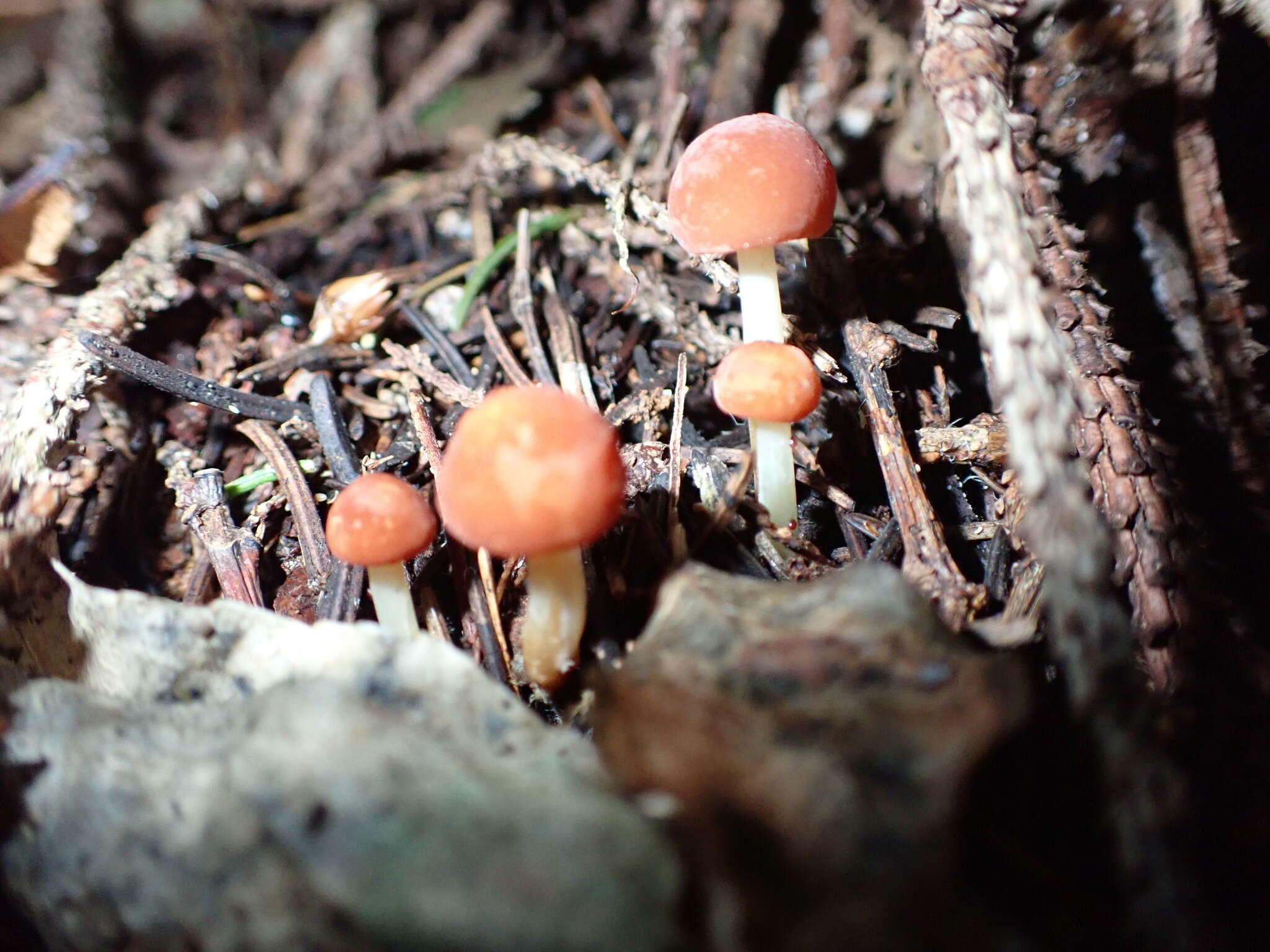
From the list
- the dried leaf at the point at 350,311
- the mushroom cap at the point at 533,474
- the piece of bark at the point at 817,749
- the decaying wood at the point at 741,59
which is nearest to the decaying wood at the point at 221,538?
the dried leaf at the point at 350,311

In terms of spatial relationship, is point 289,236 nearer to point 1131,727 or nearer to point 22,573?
point 22,573

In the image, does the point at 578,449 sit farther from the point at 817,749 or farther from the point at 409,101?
the point at 409,101

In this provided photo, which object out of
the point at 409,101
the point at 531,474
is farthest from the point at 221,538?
the point at 409,101

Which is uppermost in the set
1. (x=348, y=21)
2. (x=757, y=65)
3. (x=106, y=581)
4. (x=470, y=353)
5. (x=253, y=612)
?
(x=348, y=21)

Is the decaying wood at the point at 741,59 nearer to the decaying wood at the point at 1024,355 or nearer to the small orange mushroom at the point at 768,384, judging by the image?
the decaying wood at the point at 1024,355

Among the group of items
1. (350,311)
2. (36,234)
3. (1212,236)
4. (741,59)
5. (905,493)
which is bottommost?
(905,493)

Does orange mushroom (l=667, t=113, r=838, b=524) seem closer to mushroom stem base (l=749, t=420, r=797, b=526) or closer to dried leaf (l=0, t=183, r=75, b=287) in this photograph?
mushroom stem base (l=749, t=420, r=797, b=526)

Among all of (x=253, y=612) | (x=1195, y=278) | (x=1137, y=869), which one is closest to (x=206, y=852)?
(x=253, y=612)

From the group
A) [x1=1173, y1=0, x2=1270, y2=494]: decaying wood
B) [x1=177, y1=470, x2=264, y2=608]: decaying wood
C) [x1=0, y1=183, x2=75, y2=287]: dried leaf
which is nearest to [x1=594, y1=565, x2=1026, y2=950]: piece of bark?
[x1=177, y1=470, x2=264, y2=608]: decaying wood
